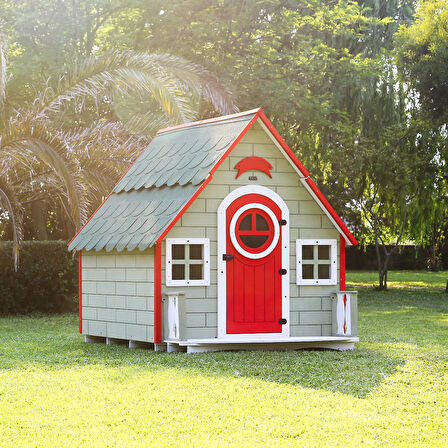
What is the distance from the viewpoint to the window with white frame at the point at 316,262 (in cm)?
1241

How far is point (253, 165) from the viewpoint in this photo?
1221 centimetres

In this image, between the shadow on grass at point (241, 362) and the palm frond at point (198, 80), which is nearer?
the shadow on grass at point (241, 362)

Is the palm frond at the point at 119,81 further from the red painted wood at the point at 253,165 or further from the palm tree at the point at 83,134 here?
the red painted wood at the point at 253,165

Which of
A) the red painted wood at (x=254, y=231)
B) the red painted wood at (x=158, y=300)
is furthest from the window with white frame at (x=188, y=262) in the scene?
the red painted wood at (x=254, y=231)

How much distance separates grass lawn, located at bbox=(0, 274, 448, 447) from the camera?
21.1 ft

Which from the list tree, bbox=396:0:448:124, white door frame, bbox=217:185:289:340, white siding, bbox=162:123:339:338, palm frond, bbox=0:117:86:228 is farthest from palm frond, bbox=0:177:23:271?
tree, bbox=396:0:448:124

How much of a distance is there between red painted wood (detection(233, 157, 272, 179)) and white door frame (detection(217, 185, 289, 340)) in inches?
9.1

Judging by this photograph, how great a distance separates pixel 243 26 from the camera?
25.5 meters

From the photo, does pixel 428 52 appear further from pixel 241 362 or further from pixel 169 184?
pixel 241 362

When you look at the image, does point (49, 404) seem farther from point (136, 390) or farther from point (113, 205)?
point (113, 205)

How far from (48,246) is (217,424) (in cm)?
1361

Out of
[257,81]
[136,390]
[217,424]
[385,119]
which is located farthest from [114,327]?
[385,119]

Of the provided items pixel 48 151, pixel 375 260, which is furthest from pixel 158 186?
pixel 375 260

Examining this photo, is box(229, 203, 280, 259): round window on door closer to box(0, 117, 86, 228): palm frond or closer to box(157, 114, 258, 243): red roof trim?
box(157, 114, 258, 243): red roof trim
